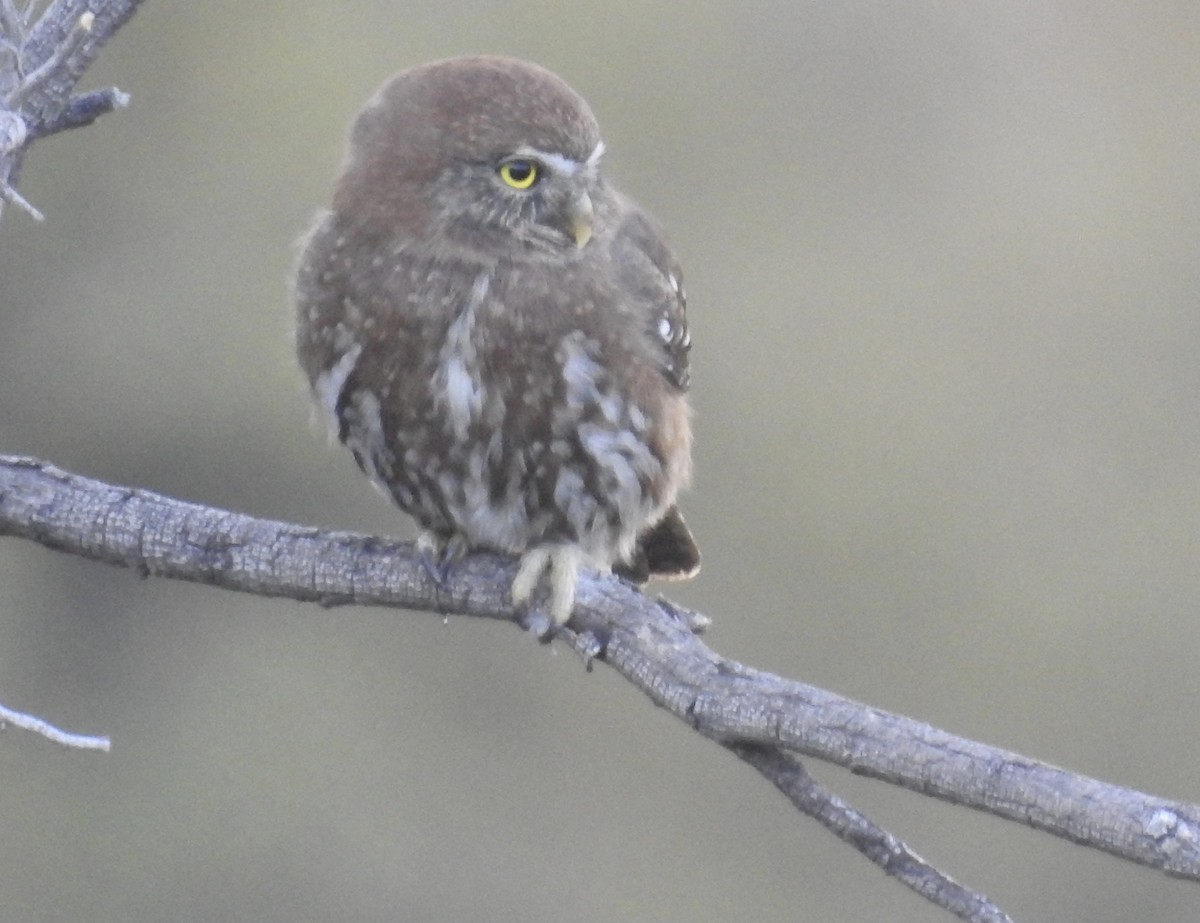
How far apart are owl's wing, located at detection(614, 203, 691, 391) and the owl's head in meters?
0.15

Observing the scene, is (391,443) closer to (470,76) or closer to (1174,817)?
(470,76)

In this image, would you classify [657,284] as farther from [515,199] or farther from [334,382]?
[334,382]

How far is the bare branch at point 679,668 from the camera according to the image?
197 centimetres

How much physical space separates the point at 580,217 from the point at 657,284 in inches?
10.7

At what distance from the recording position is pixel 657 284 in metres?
3.00

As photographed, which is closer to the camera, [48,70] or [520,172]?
[48,70]

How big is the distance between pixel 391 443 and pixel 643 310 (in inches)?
18.4

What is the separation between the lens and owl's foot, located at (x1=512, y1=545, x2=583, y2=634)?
262 centimetres

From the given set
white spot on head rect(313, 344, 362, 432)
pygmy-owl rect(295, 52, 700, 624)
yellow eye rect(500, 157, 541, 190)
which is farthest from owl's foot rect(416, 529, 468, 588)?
yellow eye rect(500, 157, 541, 190)

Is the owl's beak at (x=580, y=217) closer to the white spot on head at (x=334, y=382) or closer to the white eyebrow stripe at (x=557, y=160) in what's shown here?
the white eyebrow stripe at (x=557, y=160)

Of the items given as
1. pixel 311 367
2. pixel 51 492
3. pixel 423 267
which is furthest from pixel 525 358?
pixel 51 492

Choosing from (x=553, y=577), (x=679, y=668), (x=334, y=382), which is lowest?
(x=679, y=668)

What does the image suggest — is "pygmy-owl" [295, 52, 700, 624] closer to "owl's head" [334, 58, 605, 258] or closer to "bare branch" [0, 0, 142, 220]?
"owl's head" [334, 58, 605, 258]

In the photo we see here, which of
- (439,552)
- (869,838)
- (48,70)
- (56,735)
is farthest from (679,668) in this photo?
(48,70)
